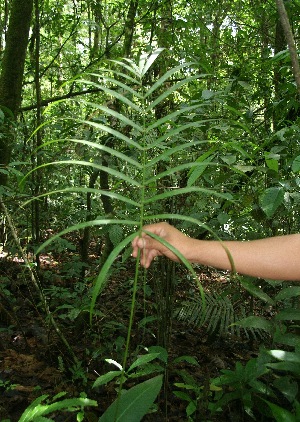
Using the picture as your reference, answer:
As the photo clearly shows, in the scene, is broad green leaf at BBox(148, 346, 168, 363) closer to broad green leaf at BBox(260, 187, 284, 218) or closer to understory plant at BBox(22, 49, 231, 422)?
understory plant at BBox(22, 49, 231, 422)

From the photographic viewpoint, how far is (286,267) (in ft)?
4.34

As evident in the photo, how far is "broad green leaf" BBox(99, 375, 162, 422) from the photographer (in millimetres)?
1436

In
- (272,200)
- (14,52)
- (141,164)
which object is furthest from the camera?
(14,52)

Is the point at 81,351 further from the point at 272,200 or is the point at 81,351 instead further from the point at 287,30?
the point at 287,30

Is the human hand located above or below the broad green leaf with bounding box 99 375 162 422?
above

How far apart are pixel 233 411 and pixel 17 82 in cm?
309

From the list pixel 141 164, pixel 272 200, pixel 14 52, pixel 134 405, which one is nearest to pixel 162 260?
pixel 272 200

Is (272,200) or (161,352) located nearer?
(272,200)

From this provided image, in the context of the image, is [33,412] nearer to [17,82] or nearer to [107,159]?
[107,159]

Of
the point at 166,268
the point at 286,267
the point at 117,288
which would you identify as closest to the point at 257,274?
the point at 286,267

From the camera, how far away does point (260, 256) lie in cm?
132

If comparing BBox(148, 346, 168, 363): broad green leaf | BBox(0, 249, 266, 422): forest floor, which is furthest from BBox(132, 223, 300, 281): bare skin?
BBox(148, 346, 168, 363): broad green leaf

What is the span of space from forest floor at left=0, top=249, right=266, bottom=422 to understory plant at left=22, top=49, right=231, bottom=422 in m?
0.29

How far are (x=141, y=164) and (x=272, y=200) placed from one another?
0.68 metres
